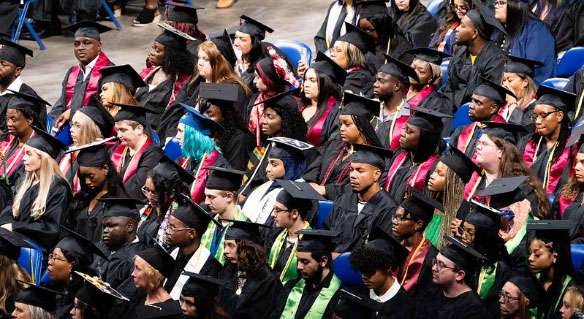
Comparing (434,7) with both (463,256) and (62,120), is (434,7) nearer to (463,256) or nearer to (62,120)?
(62,120)

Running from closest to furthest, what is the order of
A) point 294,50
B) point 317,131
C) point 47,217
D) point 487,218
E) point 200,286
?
point 200,286
point 487,218
point 47,217
point 317,131
point 294,50

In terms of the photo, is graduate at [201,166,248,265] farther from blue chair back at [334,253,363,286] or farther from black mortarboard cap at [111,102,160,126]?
black mortarboard cap at [111,102,160,126]

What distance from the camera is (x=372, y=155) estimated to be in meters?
7.71

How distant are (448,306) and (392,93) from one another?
8.90ft

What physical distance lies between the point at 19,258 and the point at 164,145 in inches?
78.2

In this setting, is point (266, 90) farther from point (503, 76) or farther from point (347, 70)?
point (503, 76)

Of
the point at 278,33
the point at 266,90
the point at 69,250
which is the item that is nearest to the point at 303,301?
the point at 69,250

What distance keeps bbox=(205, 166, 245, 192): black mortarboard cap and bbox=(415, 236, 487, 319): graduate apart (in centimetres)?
165

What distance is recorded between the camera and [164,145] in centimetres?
959

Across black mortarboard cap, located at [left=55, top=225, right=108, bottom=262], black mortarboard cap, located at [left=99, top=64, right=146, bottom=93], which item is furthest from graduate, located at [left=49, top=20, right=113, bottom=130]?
black mortarboard cap, located at [left=55, top=225, right=108, bottom=262]

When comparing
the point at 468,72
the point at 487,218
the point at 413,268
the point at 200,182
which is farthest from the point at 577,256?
the point at 468,72

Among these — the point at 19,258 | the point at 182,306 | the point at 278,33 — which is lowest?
the point at 278,33

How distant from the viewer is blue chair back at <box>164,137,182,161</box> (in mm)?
9023

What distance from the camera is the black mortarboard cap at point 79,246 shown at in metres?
7.50
